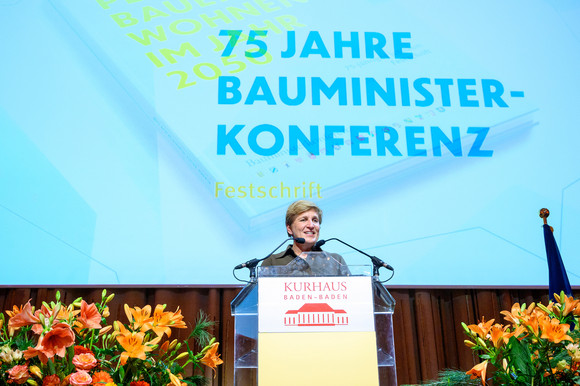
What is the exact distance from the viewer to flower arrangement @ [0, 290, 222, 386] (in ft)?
3.39

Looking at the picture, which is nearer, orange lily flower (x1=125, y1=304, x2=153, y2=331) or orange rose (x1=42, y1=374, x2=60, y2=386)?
orange rose (x1=42, y1=374, x2=60, y2=386)

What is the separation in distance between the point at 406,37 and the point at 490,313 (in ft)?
5.52

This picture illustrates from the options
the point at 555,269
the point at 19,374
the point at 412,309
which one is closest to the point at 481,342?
the point at 19,374

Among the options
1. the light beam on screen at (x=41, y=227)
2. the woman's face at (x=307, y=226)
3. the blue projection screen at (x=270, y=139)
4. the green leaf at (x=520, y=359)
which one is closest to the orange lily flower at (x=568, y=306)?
the green leaf at (x=520, y=359)

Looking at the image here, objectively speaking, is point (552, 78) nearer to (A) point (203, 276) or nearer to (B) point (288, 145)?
(B) point (288, 145)

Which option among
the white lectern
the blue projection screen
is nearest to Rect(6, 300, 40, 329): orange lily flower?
the white lectern

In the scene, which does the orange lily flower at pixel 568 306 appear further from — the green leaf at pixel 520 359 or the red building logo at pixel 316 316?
the red building logo at pixel 316 316

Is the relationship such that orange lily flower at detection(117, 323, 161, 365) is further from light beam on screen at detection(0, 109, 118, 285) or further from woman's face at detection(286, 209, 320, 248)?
light beam on screen at detection(0, 109, 118, 285)

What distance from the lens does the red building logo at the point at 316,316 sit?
4.20 feet

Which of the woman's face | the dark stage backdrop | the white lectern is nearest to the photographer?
the white lectern

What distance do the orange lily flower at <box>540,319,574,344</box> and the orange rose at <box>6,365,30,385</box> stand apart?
0.99 metres

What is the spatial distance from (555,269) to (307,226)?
128 cm

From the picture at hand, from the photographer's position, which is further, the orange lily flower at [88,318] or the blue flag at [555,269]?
the blue flag at [555,269]

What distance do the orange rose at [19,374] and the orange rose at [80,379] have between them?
0.30 feet
